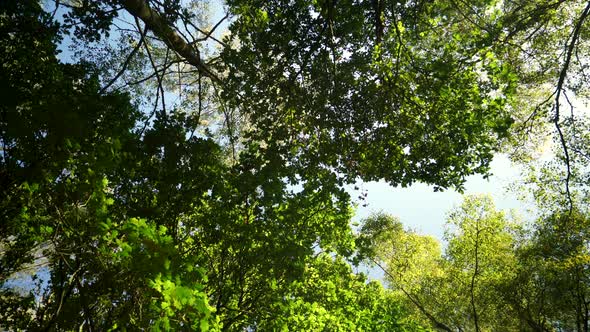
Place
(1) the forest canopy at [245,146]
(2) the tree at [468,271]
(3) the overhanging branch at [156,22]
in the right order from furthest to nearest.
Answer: (2) the tree at [468,271], (3) the overhanging branch at [156,22], (1) the forest canopy at [245,146]

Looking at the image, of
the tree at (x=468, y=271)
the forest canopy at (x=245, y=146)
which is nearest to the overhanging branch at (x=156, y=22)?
the forest canopy at (x=245, y=146)

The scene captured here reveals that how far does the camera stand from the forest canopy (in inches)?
172

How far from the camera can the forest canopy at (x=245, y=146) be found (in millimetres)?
4363

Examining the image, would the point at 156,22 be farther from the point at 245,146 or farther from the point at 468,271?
the point at 468,271

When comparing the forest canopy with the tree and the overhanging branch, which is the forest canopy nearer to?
the overhanging branch

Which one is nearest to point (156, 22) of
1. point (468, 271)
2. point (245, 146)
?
point (245, 146)

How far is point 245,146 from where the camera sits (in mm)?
→ 7801

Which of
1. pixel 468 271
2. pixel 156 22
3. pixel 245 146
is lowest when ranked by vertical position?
pixel 245 146

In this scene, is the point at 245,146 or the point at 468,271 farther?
the point at 468,271

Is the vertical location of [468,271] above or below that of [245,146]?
above

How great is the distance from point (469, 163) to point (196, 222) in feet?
20.6

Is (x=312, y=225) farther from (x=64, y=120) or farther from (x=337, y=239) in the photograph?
(x=64, y=120)

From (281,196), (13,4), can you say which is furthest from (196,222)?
(13,4)

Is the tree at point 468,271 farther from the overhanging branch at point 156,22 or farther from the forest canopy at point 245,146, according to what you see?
the overhanging branch at point 156,22
